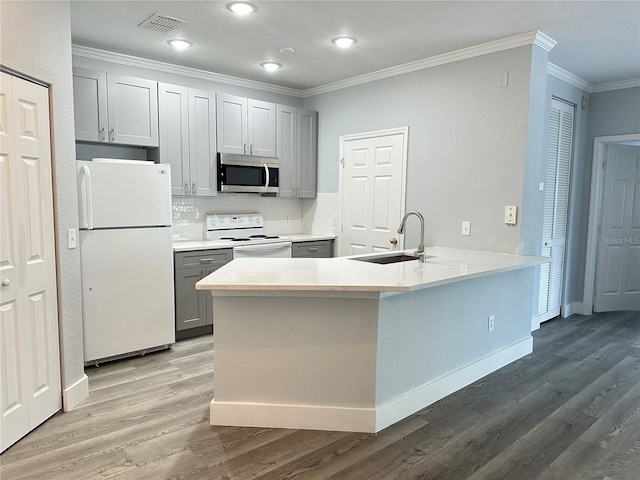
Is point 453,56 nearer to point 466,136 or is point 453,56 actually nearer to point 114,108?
point 466,136

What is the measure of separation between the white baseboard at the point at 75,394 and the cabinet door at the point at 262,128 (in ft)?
9.21

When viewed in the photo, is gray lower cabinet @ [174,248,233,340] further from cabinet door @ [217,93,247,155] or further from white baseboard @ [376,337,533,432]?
white baseboard @ [376,337,533,432]

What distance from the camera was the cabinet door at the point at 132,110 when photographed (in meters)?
3.87

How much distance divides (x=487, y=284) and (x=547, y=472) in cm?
139

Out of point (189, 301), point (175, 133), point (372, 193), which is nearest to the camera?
point (189, 301)

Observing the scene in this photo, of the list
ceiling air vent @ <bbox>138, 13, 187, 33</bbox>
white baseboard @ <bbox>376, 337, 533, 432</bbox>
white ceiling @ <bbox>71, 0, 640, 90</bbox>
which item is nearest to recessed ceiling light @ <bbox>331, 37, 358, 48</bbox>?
white ceiling @ <bbox>71, 0, 640, 90</bbox>

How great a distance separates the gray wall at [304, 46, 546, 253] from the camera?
3621mm

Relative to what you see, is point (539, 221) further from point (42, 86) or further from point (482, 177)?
point (42, 86)

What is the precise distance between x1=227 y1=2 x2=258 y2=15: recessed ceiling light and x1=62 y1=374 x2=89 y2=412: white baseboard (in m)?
2.69

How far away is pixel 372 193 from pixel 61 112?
2994mm

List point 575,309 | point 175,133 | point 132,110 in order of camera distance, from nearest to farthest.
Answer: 1. point 132,110
2. point 175,133
3. point 575,309

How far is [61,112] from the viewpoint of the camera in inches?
107

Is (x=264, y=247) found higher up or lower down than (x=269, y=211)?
lower down

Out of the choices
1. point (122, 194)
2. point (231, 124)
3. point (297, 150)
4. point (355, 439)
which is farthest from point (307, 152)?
point (355, 439)
